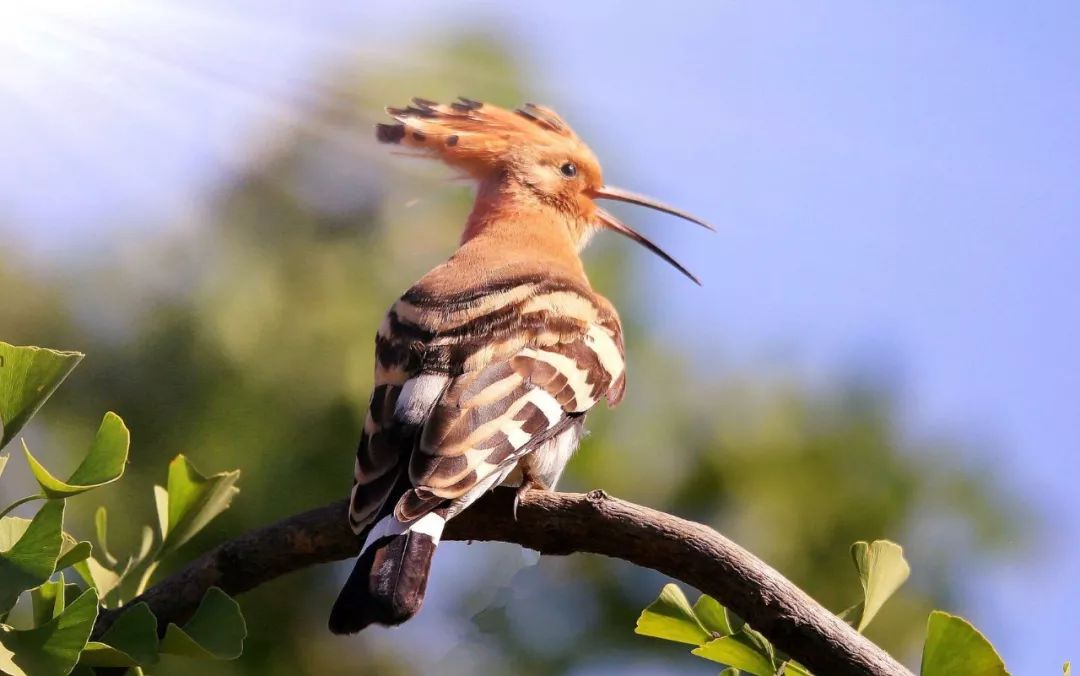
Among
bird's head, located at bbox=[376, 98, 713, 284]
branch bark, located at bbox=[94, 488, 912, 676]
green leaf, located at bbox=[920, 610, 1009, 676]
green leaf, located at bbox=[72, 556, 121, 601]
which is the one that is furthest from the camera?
bird's head, located at bbox=[376, 98, 713, 284]

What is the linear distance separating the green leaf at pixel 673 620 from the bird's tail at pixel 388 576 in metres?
0.20

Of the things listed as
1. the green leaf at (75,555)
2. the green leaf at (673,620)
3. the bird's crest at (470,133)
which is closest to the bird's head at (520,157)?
the bird's crest at (470,133)

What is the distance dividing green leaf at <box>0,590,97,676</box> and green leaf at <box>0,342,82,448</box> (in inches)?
5.4

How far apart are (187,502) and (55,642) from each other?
0.25 meters

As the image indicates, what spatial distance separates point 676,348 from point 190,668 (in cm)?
139

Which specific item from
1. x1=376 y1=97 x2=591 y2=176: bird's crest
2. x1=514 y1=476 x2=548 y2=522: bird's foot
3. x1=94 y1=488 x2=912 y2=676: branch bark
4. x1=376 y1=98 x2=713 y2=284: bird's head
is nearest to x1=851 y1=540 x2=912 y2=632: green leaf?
x1=94 y1=488 x2=912 y2=676: branch bark

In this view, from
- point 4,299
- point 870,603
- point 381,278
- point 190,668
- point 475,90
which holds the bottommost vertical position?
point 190,668

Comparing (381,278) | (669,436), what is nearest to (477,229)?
(381,278)

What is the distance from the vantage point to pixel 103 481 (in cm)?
79

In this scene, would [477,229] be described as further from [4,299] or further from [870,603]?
[4,299]

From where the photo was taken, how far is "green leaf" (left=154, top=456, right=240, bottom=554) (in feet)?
3.33

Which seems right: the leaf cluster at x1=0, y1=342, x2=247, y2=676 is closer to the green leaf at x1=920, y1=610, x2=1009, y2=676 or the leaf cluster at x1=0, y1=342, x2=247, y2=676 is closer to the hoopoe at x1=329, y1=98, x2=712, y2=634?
the hoopoe at x1=329, y1=98, x2=712, y2=634

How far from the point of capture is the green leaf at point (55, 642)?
0.77m

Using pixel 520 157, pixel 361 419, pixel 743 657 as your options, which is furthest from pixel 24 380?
pixel 361 419
